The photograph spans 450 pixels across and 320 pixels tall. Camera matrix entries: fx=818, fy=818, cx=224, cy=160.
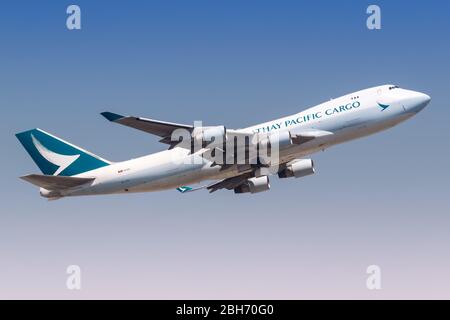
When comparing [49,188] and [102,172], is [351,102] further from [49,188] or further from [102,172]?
[49,188]

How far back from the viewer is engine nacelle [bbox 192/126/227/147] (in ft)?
162

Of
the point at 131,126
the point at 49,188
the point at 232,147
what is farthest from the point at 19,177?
the point at 232,147

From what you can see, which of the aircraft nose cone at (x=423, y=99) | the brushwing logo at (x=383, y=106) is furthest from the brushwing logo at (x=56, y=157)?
Answer: the aircraft nose cone at (x=423, y=99)

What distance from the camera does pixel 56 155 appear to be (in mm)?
56250

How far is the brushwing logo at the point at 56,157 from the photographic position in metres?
55.6

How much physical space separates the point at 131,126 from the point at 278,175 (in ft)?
44.8

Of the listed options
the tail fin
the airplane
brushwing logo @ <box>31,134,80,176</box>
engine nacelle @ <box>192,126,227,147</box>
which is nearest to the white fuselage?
the airplane

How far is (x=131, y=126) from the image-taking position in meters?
47.1

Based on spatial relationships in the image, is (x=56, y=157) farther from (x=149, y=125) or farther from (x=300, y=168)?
(x=300, y=168)

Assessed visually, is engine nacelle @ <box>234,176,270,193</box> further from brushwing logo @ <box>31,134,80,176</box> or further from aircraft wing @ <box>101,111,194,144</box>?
brushwing logo @ <box>31,134,80,176</box>

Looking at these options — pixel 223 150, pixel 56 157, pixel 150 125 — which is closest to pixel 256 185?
pixel 223 150

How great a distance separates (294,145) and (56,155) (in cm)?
1700

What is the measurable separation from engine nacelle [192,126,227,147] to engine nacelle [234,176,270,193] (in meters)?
8.54

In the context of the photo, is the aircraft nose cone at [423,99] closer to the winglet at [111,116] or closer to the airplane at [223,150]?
the airplane at [223,150]
